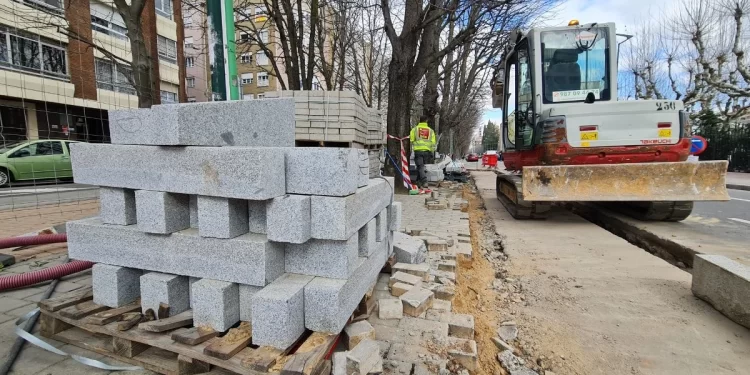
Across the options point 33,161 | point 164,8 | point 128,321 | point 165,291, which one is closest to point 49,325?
point 128,321

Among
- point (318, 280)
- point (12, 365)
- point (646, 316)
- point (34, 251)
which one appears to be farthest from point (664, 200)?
point (34, 251)

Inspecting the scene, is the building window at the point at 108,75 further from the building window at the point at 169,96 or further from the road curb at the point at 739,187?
the road curb at the point at 739,187

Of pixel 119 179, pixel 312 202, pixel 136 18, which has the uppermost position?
pixel 136 18

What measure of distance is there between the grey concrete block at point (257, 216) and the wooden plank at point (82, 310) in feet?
4.03

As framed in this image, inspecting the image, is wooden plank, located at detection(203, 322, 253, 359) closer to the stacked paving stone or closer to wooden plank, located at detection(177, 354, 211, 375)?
wooden plank, located at detection(177, 354, 211, 375)

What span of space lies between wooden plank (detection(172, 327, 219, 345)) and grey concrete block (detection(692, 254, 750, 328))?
3696 millimetres

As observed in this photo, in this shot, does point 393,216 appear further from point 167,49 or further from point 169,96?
point 167,49

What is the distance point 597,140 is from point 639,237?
1.69 meters

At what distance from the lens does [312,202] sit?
7.08 feet

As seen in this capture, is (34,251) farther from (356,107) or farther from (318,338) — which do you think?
(356,107)

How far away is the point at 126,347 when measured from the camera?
2.18 meters

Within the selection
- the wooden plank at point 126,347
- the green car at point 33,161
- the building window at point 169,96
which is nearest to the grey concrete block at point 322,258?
the wooden plank at point 126,347

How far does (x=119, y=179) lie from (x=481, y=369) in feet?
8.77

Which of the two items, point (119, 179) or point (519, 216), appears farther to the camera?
point (519, 216)
